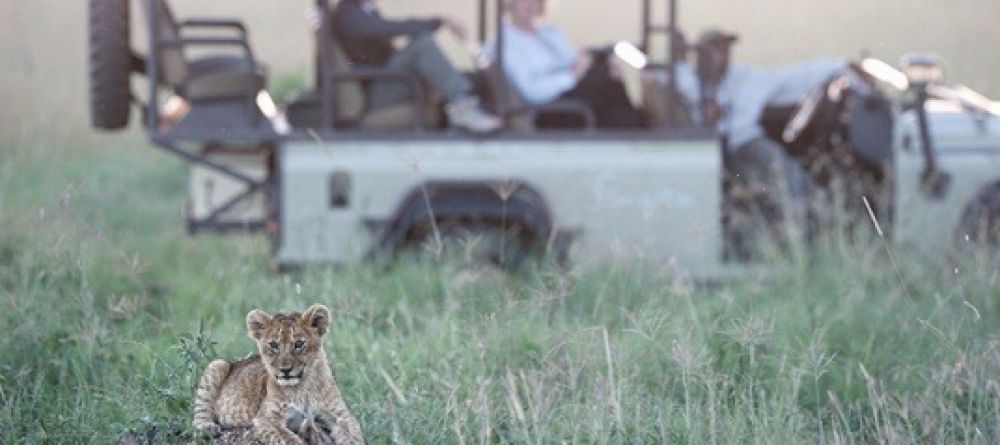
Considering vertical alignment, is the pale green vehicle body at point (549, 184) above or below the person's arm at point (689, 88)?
below

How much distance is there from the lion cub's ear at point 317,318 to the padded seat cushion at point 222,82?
165 inches

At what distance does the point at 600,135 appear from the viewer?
8789 mm

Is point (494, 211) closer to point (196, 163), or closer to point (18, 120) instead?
point (196, 163)

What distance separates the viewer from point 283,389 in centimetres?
482

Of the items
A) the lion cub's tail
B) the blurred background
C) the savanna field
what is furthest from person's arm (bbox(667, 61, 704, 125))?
the blurred background

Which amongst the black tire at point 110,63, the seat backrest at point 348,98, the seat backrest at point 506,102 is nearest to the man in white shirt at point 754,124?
the seat backrest at point 506,102

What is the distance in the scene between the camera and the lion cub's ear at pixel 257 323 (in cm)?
474

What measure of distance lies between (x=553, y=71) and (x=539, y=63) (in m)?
0.08

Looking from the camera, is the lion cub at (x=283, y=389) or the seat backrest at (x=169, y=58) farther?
the seat backrest at (x=169, y=58)

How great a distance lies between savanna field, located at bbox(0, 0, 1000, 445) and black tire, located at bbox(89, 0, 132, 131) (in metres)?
0.66

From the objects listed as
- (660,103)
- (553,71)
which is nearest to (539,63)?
(553,71)

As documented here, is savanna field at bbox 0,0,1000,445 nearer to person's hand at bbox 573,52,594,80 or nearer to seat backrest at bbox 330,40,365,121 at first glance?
seat backrest at bbox 330,40,365,121

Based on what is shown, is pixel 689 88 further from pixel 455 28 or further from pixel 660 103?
pixel 455 28

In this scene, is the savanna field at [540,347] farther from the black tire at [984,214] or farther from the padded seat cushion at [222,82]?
the padded seat cushion at [222,82]
